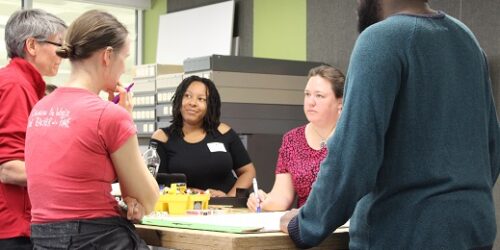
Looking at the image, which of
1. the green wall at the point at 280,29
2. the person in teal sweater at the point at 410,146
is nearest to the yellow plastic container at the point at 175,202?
the person in teal sweater at the point at 410,146

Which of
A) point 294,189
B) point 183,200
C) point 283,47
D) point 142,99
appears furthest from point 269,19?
point 183,200

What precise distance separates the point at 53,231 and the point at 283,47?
4.62 m

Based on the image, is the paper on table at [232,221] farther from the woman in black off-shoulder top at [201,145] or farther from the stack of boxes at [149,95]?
the stack of boxes at [149,95]

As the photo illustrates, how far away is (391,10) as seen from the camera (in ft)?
5.70

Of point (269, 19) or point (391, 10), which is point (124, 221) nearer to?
point (391, 10)

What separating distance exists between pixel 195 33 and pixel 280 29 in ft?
3.68

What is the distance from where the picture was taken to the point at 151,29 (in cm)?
801

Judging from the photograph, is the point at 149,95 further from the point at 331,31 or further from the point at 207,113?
the point at 207,113

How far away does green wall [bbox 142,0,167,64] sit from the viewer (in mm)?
7918

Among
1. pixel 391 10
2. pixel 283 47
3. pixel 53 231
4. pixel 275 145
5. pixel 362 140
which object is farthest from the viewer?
pixel 283 47

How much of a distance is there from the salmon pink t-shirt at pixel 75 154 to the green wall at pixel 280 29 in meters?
4.31

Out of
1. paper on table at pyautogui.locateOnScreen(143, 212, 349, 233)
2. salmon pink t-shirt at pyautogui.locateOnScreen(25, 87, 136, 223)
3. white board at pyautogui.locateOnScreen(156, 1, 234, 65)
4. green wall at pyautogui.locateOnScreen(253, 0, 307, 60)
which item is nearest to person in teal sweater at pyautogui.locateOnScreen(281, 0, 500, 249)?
paper on table at pyautogui.locateOnScreen(143, 212, 349, 233)

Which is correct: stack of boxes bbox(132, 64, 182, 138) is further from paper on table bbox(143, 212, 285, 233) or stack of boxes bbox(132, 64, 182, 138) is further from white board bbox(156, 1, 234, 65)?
paper on table bbox(143, 212, 285, 233)

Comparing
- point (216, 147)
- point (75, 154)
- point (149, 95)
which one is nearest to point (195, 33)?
point (149, 95)
